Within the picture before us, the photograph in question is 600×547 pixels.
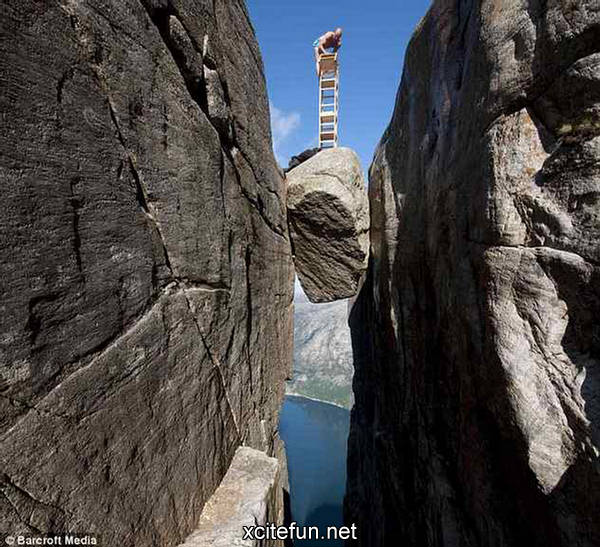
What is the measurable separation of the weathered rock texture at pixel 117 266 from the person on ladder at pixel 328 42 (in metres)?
12.7

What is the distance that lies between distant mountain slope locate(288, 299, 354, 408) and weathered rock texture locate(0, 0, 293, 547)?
101m

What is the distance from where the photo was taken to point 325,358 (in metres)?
118

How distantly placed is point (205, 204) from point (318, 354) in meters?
120

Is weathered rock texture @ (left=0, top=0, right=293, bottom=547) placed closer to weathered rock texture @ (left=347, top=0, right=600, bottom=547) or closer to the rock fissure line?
the rock fissure line

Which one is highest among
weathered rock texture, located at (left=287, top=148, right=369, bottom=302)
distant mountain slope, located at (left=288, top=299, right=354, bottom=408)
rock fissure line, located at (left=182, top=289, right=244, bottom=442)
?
weathered rock texture, located at (left=287, top=148, right=369, bottom=302)

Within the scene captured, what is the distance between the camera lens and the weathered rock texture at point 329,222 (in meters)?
6.41

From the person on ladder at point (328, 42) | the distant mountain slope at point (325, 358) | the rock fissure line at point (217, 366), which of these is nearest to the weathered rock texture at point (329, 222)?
the rock fissure line at point (217, 366)

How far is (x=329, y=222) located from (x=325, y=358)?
116 m

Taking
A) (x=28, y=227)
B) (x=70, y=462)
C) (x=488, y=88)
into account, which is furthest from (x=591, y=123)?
(x=70, y=462)

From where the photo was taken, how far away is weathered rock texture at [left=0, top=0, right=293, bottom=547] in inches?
60.1

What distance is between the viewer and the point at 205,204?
127 inches

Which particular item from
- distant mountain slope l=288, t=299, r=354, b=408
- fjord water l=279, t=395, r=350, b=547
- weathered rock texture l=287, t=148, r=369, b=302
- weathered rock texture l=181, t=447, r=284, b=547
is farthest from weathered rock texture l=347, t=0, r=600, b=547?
distant mountain slope l=288, t=299, r=354, b=408

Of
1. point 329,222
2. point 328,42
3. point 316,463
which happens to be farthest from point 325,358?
point 329,222

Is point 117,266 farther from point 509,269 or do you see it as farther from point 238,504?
point 509,269
